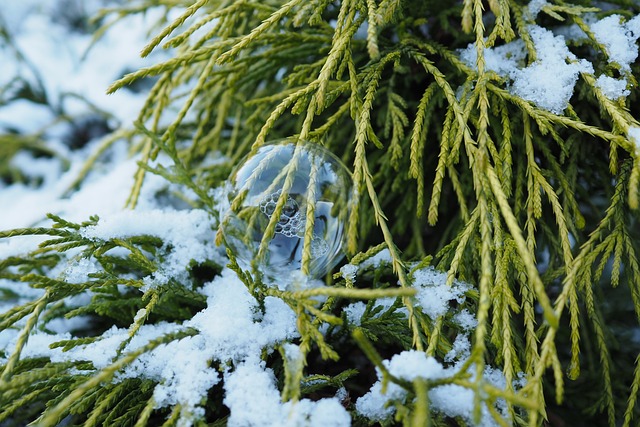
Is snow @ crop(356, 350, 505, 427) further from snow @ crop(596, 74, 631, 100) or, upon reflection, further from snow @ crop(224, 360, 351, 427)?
snow @ crop(596, 74, 631, 100)

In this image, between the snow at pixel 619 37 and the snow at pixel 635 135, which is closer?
the snow at pixel 635 135

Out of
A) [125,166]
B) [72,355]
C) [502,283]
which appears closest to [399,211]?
[502,283]

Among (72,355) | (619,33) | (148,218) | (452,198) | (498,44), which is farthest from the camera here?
(452,198)

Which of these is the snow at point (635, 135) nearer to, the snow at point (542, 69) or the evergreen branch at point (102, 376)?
the snow at point (542, 69)

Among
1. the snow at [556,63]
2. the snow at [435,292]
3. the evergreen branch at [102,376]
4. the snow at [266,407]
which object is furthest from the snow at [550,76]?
the evergreen branch at [102,376]

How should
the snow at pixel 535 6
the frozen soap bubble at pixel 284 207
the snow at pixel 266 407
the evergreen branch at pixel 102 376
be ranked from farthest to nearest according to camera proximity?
the snow at pixel 535 6 → the frozen soap bubble at pixel 284 207 → the snow at pixel 266 407 → the evergreen branch at pixel 102 376

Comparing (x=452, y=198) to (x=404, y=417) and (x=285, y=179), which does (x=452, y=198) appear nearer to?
(x=285, y=179)
